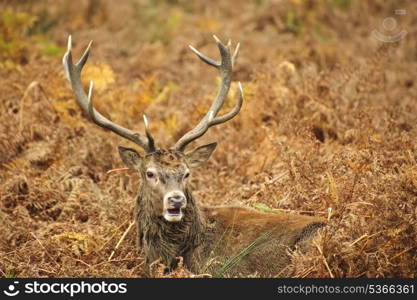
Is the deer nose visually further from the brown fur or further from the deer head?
the brown fur

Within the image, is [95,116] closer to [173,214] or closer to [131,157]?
[131,157]

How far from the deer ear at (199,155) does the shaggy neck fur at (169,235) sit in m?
0.43

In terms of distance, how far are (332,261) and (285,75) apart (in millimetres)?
5073

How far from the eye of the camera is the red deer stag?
5.90m

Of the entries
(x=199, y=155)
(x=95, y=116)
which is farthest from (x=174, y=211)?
(x=95, y=116)

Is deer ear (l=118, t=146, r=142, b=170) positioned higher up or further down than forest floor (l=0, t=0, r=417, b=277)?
higher up

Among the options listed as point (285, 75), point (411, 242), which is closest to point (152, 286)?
point (411, 242)

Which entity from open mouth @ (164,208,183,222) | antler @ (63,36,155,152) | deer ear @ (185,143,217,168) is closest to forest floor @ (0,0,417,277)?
open mouth @ (164,208,183,222)

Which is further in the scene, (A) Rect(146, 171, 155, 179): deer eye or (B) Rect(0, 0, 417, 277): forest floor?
(A) Rect(146, 171, 155, 179): deer eye

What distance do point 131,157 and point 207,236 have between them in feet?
3.50

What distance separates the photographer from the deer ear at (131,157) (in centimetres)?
629

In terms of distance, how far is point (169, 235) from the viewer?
19.6 ft

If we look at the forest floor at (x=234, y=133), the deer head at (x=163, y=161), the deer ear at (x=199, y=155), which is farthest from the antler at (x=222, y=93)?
the forest floor at (x=234, y=133)

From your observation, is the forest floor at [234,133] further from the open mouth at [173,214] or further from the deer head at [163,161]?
the deer head at [163,161]
